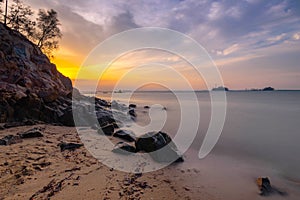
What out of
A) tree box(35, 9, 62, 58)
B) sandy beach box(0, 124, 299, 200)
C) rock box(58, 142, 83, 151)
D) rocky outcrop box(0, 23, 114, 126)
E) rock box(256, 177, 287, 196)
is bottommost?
rock box(256, 177, 287, 196)

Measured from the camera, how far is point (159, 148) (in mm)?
7164

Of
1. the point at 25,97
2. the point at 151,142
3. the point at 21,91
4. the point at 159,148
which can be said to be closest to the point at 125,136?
the point at 151,142

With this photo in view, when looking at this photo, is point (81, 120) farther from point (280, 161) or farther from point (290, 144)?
point (290, 144)

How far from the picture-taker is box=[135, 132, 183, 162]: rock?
22.6ft

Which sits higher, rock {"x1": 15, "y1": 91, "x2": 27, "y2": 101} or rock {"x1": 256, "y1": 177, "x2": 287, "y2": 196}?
rock {"x1": 15, "y1": 91, "x2": 27, "y2": 101}

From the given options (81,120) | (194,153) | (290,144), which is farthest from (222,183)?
(81,120)

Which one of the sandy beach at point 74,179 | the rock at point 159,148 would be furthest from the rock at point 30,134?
the rock at point 159,148

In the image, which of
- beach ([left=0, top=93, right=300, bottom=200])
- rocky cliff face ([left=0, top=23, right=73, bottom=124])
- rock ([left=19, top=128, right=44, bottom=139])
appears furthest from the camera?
rocky cliff face ([left=0, top=23, right=73, bottom=124])

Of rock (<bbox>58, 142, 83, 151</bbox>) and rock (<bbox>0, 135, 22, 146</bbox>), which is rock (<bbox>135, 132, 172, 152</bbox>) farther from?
rock (<bbox>0, 135, 22, 146</bbox>)

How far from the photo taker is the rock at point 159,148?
271 inches

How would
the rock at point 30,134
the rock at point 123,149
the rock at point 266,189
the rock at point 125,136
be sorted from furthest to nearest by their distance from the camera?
the rock at point 125,136 → the rock at point 30,134 → the rock at point 123,149 → the rock at point 266,189

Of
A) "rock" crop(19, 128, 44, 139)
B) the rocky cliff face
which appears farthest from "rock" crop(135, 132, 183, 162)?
the rocky cliff face

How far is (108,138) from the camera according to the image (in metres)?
9.26

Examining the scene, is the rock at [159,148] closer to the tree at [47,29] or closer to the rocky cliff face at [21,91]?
the rocky cliff face at [21,91]
